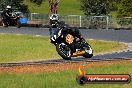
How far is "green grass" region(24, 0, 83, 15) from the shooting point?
10432cm

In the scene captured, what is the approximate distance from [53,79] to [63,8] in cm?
9930

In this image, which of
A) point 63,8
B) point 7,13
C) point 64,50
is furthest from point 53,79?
point 63,8

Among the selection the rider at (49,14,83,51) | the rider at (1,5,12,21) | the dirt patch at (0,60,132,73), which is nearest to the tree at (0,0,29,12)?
the rider at (1,5,12,21)

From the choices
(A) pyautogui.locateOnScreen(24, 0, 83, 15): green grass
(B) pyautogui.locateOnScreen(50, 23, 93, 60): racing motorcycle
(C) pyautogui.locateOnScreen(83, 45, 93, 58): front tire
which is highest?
(B) pyautogui.locateOnScreen(50, 23, 93, 60): racing motorcycle

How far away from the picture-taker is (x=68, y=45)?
931 centimetres

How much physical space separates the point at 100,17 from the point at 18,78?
3780 centimetres

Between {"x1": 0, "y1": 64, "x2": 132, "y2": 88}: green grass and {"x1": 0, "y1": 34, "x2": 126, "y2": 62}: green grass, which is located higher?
{"x1": 0, "y1": 64, "x2": 132, "y2": 88}: green grass

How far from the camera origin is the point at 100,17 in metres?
54.5

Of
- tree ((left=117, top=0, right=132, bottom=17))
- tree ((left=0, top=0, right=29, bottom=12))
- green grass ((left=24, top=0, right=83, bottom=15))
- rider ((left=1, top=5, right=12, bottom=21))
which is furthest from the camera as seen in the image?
green grass ((left=24, top=0, right=83, bottom=15))

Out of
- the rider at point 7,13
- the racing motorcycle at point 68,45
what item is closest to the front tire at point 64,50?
the racing motorcycle at point 68,45

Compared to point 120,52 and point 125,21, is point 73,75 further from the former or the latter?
point 125,21

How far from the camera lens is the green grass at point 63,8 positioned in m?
104

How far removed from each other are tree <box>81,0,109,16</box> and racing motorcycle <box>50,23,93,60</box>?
46.0 meters

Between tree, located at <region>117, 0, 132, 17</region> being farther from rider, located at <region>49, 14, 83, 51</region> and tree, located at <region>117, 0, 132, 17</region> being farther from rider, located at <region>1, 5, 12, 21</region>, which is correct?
rider, located at <region>49, 14, 83, 51</region>
